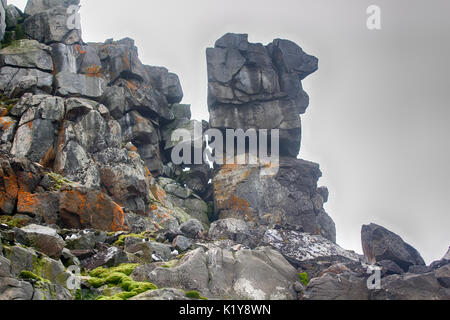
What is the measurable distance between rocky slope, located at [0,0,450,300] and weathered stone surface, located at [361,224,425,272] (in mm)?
99

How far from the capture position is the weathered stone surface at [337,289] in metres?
18.1

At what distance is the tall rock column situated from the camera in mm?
59625

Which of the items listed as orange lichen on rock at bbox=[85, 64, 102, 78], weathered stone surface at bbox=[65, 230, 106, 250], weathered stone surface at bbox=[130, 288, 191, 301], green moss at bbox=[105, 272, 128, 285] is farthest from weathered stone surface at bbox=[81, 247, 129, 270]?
orange lichen on rock at bbox=[85, 64, 102, 78]

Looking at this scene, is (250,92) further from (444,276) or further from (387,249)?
(444,276)

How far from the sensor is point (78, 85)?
51.3m

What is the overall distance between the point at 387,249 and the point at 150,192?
2800cm

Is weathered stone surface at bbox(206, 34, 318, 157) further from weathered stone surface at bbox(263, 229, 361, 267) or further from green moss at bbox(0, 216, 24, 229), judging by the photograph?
green moss at bbox(0, 216, 24, 229)

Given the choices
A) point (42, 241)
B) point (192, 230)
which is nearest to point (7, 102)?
point (192, 230)

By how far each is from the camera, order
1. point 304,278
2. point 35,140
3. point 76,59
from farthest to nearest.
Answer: point 76,59 < point 35,140 < point 304,278

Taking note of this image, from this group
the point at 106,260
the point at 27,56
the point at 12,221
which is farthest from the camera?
the point at 27,56

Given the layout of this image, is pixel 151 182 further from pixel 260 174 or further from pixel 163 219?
pixel 260 174
